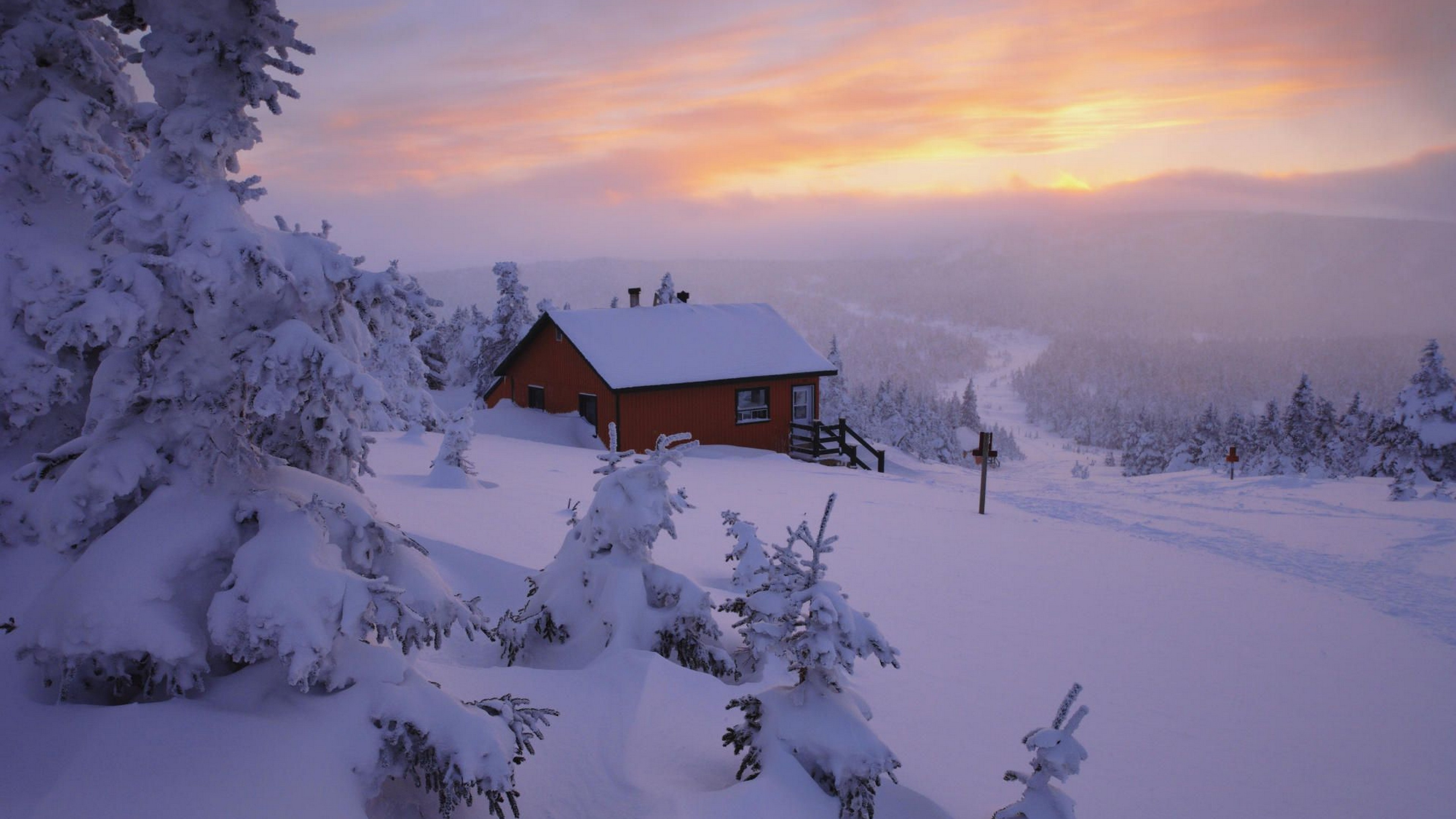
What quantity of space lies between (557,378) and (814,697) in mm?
25490

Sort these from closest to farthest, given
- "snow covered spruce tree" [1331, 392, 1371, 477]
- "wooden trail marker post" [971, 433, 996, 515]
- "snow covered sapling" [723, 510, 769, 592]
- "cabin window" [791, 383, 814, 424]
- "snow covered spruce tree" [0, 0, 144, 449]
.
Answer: "snow covered spruce tree" [0, 0, 144, 449] → "snow covered sapling" [723, 510, 769, 592] → "wooden trail marker post" [971, 433, 996, 515] → "cabin window" [791, 383, 814, 424] → "snow covered spruce tree" [1331, 392, 1371, 477]

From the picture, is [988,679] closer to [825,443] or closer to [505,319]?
[825,443]

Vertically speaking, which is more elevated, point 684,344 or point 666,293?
point 666,293

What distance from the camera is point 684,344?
28.8m

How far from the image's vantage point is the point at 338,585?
4.18 meters

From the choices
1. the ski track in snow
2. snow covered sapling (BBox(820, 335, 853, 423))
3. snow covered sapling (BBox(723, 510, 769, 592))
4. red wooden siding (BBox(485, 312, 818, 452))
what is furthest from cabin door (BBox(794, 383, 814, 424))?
snow covered sapling (BBox(820, 335, 853, 423))

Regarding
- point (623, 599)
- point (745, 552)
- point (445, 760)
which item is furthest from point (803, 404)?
point (445, 760)

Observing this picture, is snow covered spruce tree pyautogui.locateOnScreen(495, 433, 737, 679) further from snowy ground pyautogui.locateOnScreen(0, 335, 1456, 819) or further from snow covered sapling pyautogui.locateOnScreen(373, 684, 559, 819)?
snow covered sapling pyautogui.locateOnScreen(373, 684, 559, 819)

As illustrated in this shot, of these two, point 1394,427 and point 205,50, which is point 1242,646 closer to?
point 205,50

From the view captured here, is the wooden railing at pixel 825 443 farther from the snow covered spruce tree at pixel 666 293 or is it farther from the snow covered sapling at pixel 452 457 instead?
the snow covered sapling at pixel 452 457

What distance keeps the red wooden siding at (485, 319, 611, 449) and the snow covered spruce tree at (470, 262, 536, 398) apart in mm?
13737

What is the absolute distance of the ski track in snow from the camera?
1240cm

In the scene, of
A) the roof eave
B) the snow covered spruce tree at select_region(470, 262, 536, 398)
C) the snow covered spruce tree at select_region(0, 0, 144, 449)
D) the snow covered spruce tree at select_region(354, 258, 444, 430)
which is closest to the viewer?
the snow covered spruce tree at select_region(354, 258, 444, 430)

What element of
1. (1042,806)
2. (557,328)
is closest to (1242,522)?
(1042,806)
